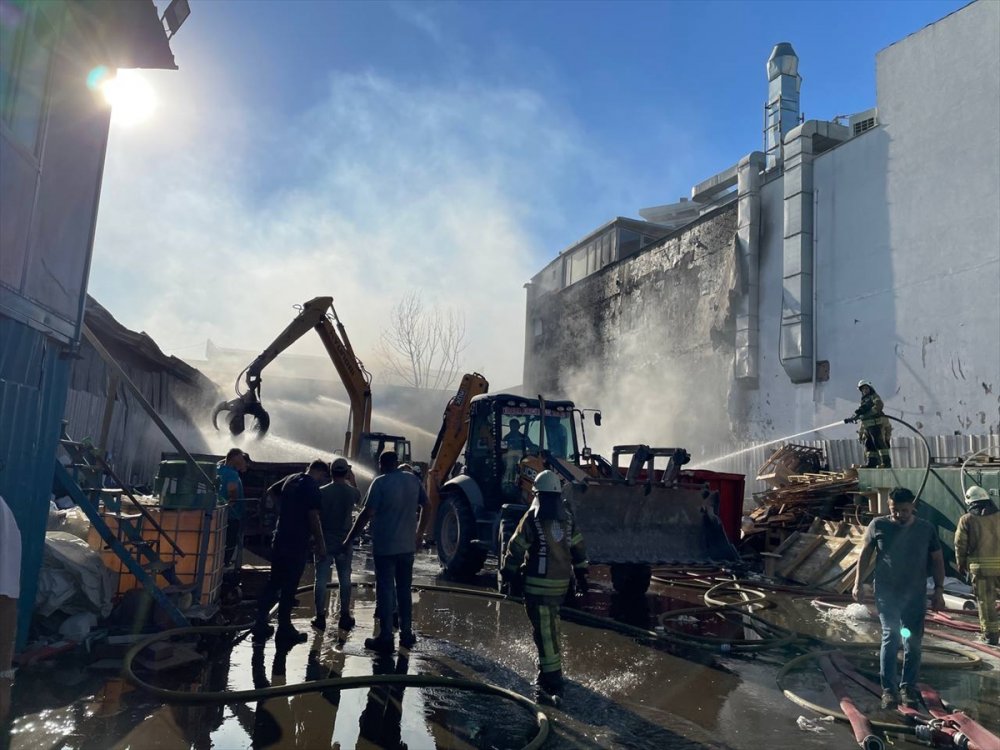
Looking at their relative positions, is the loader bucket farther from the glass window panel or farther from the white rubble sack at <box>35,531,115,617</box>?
the glass window panel

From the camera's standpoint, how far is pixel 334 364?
14328 millimetres

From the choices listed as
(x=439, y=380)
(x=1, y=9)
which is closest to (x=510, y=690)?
(x=1, y=9)

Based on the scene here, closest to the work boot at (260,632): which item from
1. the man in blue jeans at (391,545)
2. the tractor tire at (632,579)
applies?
the man in blue jeans at (391,545)

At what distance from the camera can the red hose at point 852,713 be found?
161 inches

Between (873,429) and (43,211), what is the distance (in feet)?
38.8

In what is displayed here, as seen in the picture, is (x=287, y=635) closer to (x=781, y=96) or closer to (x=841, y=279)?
(x=841, y=279)

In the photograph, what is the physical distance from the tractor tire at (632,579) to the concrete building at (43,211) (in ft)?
21.5

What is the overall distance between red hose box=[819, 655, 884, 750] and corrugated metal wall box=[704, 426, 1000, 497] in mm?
7284

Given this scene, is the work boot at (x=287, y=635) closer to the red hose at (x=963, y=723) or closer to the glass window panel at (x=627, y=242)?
the red hose at (x=963, y=723)

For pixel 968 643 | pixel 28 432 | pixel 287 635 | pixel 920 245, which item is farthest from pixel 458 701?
pixel 920 245

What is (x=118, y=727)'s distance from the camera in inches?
167

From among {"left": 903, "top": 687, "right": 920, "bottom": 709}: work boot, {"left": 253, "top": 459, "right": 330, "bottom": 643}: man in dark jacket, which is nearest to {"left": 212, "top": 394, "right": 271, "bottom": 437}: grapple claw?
{"left": 253, "top": 459, "right": 330, "bottom": 643}: man in dark jacket

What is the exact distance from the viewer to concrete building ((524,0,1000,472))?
14648 mm

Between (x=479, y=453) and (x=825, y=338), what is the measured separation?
39.3 feet
